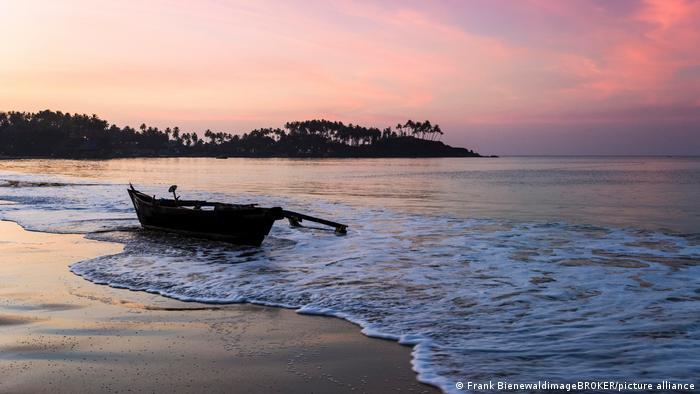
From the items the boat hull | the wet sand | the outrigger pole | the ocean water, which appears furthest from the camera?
the outrigger pole

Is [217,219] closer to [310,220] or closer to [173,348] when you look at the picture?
[310,220]

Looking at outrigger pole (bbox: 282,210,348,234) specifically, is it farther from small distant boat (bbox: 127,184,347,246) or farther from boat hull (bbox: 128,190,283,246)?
boat hull (bbox: 128,190,283,246)

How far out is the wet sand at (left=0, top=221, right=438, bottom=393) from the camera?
5.15 meters

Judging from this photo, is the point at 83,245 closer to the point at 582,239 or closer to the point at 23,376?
the point at 23,376

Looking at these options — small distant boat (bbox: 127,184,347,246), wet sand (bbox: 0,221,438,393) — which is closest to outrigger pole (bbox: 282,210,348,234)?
small distant boat (bbox: 127,184,347,246)

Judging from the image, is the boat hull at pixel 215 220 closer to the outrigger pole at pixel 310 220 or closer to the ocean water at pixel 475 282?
the ocean water at pixel 475 282

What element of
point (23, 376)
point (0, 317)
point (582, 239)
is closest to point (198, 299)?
point (0, 317)

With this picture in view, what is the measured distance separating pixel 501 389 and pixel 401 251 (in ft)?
29.4

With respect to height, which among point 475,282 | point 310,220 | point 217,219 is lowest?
point 475,282

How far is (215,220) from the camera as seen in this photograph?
1566 cm

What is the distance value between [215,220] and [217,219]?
0.38 feet

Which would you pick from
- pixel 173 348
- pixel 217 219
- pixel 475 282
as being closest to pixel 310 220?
pixel 217 219

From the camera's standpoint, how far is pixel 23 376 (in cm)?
519

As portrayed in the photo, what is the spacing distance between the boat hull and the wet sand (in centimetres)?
585
